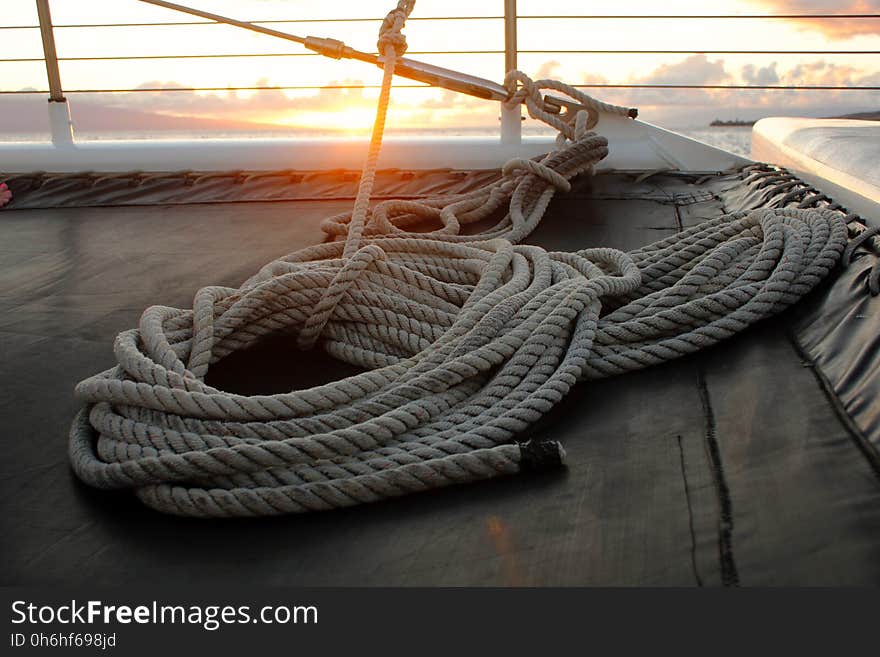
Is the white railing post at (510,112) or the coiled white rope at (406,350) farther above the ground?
the white railing post at (510,112)

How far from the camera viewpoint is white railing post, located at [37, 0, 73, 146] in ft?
11.0

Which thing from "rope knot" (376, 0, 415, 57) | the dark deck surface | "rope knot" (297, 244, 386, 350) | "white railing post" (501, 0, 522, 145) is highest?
"rope knot" (376, 0, 415, 57)

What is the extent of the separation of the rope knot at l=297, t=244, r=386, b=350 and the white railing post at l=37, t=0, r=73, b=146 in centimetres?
249

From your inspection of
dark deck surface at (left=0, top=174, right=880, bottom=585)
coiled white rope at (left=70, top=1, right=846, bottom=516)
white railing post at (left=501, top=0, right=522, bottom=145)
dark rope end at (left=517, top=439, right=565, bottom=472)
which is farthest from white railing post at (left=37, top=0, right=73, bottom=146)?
dark rope end at (left=517, top=439, right=565, bottom=472)

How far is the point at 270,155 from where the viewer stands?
3.29 m

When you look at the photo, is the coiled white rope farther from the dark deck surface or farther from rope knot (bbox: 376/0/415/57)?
rope knot (bbox: 376/0/415/57)

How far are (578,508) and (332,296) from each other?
1.96 feet

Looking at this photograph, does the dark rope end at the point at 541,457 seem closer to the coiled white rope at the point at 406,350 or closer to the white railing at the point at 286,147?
the coiled white rope at the point at 406,350

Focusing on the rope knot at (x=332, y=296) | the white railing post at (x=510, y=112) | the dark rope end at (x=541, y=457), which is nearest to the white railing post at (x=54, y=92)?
the white railing post at (x=510, y=112)

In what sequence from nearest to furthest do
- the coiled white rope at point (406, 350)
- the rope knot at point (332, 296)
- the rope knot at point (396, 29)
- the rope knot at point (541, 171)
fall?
the coiled white rope at point (406, 350) < the rope knot at point (332, 296) < the rope knot at point (396, 29) < the rope knot at point (541, 171)

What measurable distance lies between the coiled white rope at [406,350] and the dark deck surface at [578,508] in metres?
0.03

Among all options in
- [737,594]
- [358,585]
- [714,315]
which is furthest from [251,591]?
[714,315]

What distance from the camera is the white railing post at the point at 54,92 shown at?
336cm

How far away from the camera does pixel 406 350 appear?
4.39 ft
